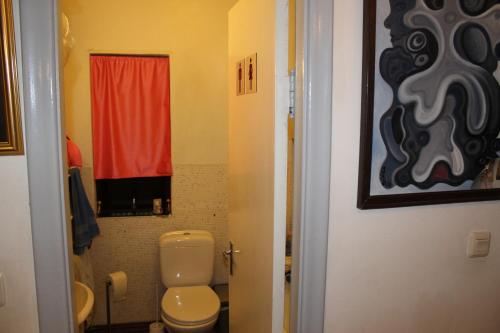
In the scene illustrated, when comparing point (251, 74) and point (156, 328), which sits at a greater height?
point (251, 74)

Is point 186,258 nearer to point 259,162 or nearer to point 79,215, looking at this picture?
point 79,215

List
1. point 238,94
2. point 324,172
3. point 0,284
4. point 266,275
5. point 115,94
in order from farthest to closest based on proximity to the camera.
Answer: point 115,94 < point 238,94 < point 266,275 < point 324,172 < point 0,284

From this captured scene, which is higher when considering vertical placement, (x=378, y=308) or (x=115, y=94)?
(x=115, y=94)

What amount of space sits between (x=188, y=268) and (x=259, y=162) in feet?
5.36

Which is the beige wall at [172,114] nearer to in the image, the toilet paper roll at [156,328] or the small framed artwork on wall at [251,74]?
the toilet paper roll at [156,328]

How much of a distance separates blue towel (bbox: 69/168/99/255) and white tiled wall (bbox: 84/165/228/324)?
0.51m

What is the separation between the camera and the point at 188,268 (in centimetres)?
268

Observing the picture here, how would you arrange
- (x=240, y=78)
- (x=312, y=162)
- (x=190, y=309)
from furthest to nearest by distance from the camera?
(x=190, y=309)
(x=240, y=78)
(x=312, y=162)

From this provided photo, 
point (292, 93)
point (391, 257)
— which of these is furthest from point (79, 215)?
point (391, 257)

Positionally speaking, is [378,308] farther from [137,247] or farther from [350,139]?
[137,247]

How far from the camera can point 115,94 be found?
2631 millimetres

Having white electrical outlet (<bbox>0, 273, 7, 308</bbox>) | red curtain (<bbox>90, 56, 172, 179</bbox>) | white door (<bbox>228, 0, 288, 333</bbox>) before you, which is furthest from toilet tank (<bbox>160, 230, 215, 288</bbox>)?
white electrical outlet (<bbox>0, 273, 7, 308</bbox>)

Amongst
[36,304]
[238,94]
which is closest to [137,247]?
[238,94]

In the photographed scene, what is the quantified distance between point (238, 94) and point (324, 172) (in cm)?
75
